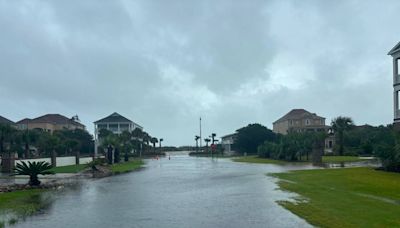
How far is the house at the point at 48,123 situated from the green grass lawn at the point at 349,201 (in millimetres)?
115774

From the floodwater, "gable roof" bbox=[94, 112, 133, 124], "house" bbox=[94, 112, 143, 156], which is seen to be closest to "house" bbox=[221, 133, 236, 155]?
"house" bbox=[94, 112, 143, 156]

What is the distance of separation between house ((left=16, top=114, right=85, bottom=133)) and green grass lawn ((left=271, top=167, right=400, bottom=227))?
380 ft

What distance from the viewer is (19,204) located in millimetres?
20688

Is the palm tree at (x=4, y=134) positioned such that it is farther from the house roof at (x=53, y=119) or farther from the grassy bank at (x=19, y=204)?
the house roof at (x=53, y=119)

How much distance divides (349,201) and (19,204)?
1341cm

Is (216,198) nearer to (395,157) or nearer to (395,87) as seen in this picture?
(395,157)

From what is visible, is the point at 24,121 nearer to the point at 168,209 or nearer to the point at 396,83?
the point at 396,83

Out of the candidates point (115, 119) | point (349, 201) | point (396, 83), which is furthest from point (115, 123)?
point (349, 201)

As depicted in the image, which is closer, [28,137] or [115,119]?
[28,137]

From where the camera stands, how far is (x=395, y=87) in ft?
125

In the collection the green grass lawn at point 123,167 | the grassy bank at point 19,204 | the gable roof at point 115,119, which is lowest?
the green grass lawn at point 123,167

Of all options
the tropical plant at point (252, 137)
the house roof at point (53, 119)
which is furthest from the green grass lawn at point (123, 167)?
the house roof at point (53, 119)

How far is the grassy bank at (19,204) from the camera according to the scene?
16875 mm

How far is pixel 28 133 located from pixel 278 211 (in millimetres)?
77736
